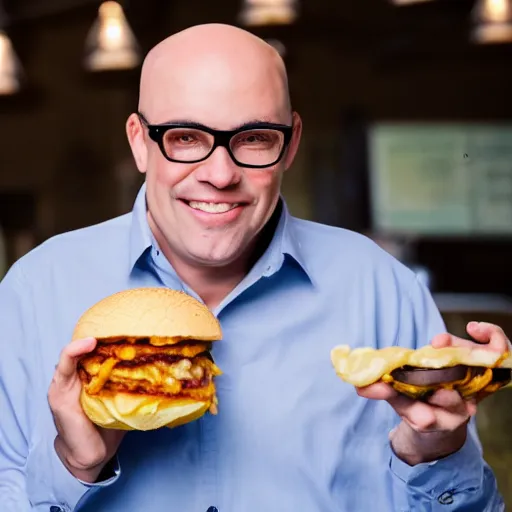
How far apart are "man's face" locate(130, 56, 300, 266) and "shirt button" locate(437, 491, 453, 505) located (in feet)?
1.79

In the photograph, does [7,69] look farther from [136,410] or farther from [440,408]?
[440,408]

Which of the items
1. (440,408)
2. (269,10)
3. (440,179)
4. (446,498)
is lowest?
(440,179)

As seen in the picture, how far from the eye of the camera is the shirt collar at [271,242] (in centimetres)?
196

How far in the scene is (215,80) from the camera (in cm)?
181

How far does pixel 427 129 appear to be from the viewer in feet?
35.2

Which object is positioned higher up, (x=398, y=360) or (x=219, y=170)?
(x=219, y=170)

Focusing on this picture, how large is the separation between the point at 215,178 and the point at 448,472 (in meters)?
0.63

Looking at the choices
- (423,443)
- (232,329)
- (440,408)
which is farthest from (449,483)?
(232,329)

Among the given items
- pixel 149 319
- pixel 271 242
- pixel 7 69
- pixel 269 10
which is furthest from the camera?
pixel 7 69

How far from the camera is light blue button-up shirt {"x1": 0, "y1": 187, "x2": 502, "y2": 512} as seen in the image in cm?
187

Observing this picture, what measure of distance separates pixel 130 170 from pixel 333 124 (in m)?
2.06

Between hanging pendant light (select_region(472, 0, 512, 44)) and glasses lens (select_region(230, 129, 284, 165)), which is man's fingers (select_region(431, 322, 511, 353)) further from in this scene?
hanging pendant light (select_region(472, 0, 512, 44))

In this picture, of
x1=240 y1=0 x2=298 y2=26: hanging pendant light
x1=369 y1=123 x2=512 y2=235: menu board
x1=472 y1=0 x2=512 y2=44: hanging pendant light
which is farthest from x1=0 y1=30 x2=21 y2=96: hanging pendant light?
x1=369 y1=123 x2=512 y2=235: menu board

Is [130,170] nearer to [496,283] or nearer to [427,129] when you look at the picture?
[427,129]
